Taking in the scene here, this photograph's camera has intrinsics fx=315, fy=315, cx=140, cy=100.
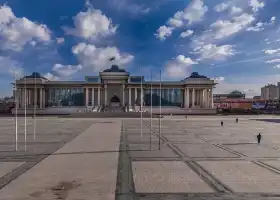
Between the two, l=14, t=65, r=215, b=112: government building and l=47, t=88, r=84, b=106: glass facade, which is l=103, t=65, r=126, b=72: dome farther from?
l=47, t=88, r=84, b=106: glass facade

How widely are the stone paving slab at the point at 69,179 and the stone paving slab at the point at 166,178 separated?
3.95 ft

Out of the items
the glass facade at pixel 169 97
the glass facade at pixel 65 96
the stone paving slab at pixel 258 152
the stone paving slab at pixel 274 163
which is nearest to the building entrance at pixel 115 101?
the glass facade at pixel 65 96

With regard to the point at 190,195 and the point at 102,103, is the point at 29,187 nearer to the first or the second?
the point at 190,195

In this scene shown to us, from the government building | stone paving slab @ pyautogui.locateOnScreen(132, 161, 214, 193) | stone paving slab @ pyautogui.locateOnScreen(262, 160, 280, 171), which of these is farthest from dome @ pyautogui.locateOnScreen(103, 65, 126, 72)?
stone paving slab @ pyautogui.locateOnScreen(132, 161, 214, 193)

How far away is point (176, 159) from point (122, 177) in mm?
5732

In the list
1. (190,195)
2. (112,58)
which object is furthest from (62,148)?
(112,58)

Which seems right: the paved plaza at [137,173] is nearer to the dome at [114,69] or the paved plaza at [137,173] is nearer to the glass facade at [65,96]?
the dome at [114,69]

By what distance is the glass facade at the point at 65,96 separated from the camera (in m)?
128

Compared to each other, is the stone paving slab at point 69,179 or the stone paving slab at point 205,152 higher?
the stone paving slab at point 69,179

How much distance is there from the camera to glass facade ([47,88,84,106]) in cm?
12762

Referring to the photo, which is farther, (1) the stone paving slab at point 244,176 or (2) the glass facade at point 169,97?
(2) the glass facade at point 169,97

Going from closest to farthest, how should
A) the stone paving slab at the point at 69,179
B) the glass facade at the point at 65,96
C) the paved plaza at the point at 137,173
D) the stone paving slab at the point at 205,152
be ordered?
the stone paving slab at the point at 69,179 < the paved plaza at the point at 137,173 < the stone paving slab at the point at 205,152 < the glass facade at the point at 65,96

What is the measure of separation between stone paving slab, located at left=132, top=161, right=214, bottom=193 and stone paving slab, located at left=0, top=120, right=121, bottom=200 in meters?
1.20

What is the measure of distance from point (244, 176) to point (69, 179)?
805 cm
